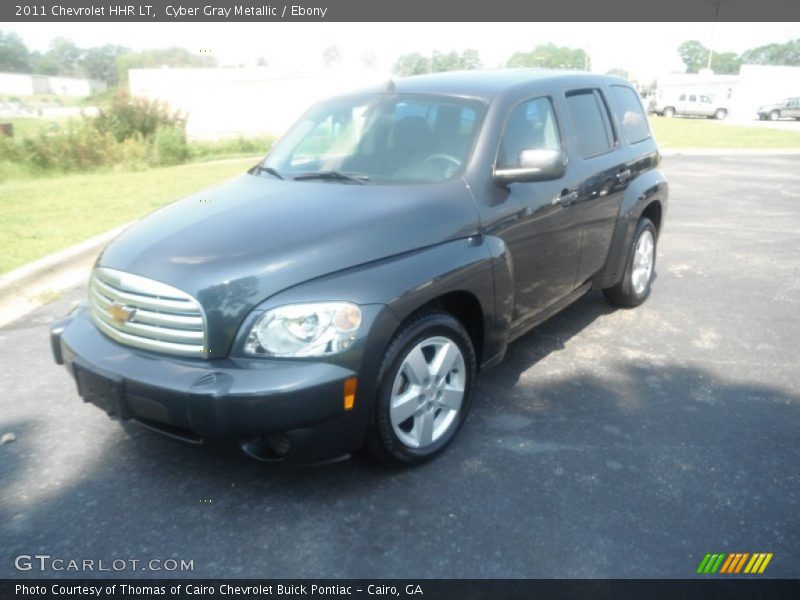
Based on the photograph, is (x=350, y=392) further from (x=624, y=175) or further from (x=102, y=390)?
(x=624, y=175)

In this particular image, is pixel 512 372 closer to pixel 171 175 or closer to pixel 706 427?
pixel 706 427

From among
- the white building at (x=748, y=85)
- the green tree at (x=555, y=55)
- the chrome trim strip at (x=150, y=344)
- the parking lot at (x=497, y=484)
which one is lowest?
the parking lot at (x=497, y=484)

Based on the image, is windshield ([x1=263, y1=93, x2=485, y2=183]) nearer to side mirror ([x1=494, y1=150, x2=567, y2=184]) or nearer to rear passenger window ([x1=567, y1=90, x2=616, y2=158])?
side mirror ([x1=494, y1=150, x2=567, y2=184])

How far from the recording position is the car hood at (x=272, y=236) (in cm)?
268

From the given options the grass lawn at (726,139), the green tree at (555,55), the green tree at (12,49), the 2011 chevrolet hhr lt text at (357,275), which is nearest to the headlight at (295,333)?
the 2011 chevrolet hhr lt text at (357,275)

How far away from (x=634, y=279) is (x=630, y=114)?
1318 millimetres

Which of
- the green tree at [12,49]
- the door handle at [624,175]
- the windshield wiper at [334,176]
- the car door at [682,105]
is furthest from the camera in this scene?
the green tree at [12,49]

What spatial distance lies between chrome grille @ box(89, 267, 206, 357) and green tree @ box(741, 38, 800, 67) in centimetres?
13354

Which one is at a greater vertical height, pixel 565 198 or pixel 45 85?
pixel 45 85

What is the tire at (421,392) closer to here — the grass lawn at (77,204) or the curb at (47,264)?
the curb at (47,264)

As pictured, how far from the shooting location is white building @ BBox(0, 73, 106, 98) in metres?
103

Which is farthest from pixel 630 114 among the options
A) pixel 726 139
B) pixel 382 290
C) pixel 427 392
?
pixel 726 139

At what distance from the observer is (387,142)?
3.79 metres

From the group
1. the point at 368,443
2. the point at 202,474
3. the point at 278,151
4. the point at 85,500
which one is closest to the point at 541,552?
the point at 368,443
